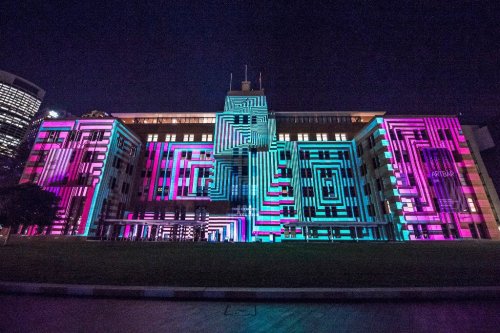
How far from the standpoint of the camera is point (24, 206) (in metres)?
21.3

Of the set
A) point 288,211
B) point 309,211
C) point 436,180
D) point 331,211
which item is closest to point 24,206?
point 288,211

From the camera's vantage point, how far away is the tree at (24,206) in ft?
67.0

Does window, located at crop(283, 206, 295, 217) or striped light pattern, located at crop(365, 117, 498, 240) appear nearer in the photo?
striped light pattern, located at crop(365, 117, 498, 240)

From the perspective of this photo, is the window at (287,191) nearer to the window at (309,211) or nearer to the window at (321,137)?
the window at (309,211)

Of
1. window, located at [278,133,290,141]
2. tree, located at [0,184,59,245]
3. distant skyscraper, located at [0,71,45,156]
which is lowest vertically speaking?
tree, located at [0,184,59,245]

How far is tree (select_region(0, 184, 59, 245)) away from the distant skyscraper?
12610 cm

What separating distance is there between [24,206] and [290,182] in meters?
39.0

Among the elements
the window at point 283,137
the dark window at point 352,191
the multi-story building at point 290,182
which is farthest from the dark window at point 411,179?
the window at point 283,137

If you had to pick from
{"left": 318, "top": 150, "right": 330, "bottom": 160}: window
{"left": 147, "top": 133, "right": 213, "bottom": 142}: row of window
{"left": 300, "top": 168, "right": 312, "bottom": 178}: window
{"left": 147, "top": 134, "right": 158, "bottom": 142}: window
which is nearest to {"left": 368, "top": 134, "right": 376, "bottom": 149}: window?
{"left": 318, "top": 150, "right": 330, "bottom": 160}: window

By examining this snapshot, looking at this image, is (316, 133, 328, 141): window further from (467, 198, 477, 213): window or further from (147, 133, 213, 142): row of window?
(467, 198, 477, 213): window

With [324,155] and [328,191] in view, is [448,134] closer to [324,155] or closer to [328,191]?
[324,155]

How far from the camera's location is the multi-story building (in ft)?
113

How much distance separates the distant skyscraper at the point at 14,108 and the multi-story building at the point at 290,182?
115 metres

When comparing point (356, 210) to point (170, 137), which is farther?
point (170, 137)
